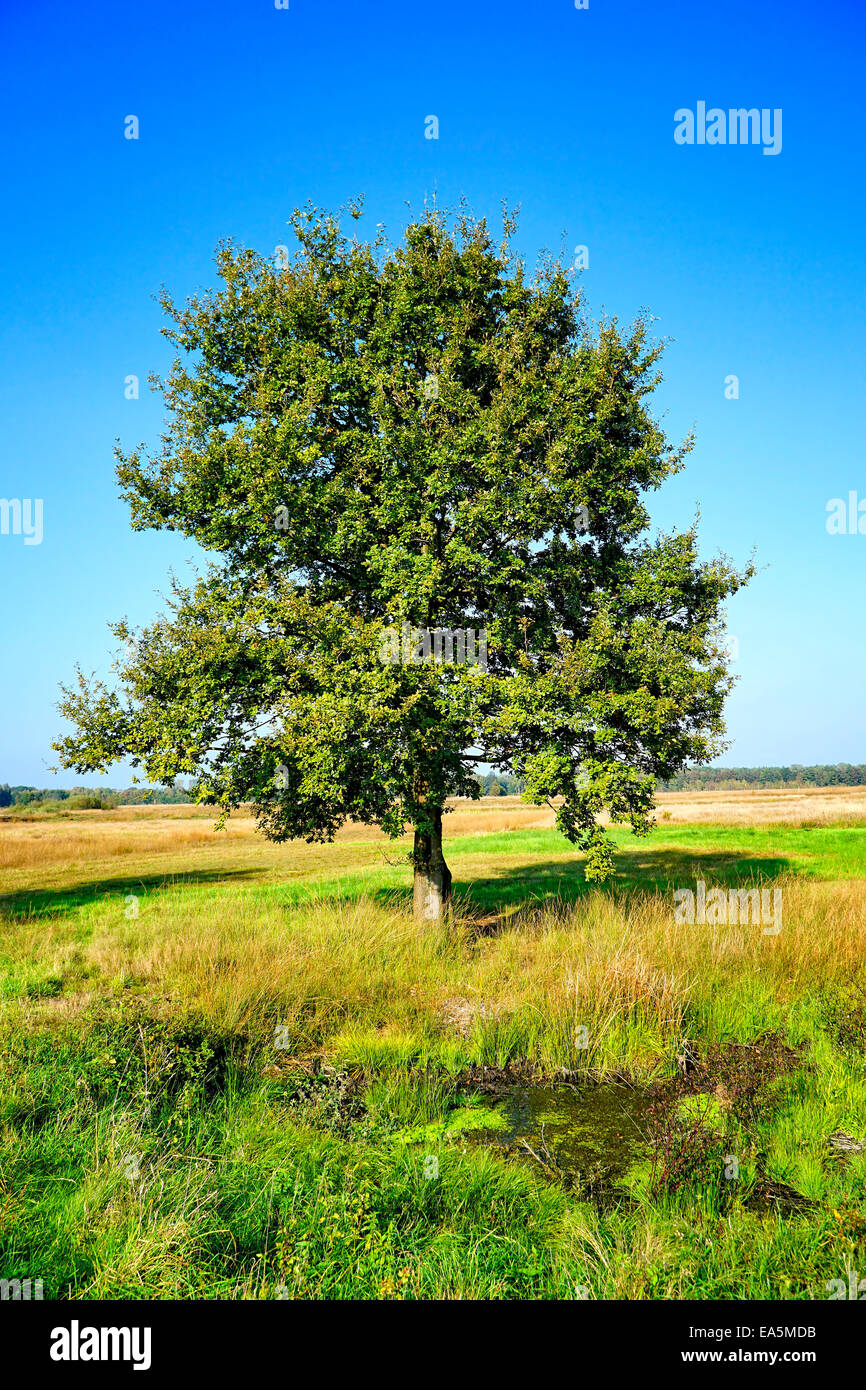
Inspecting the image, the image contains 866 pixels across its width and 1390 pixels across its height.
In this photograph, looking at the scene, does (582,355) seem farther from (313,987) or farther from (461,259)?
(313,987)

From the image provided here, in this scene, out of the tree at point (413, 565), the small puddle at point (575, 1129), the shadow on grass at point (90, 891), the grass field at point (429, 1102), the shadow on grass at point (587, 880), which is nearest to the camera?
the grass field at point (429, 1102)

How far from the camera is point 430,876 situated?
59.1ft

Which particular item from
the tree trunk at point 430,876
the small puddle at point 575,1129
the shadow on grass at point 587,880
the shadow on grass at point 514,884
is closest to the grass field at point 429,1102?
the small puddle at point 575,1129

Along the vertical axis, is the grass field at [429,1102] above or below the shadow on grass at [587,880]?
above

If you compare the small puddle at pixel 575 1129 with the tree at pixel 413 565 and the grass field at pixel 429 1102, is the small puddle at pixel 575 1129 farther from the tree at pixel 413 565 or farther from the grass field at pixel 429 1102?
the tree at pixel 413 565

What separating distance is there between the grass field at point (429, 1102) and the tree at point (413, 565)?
3.12 meters

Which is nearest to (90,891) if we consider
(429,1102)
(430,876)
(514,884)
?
(514,884)

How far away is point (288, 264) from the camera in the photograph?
17.6 m

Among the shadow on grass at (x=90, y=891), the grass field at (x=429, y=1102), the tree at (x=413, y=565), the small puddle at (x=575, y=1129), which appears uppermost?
the tree at (x=413, y=565)

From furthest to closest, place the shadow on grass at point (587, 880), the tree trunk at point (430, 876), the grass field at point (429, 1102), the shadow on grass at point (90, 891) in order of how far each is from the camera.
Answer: the shadow on grass at point (90, 891) → the shadow on grass at point (587, 880) → the tree trunk at point (430, 876) → the grass field at point (429, 1102)

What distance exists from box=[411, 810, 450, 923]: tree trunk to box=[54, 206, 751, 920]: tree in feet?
0.37

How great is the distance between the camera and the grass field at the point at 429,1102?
19.2 feet

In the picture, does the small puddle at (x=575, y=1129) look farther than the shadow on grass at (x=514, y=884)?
No
